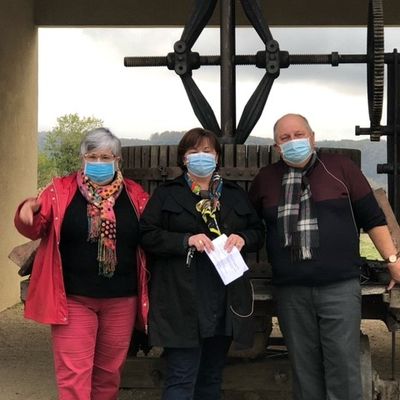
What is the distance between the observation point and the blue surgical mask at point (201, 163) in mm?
3116

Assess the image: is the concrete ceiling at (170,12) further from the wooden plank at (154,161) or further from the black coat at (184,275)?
the black coat at (184,275)

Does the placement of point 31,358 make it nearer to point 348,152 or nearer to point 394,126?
point 348,152

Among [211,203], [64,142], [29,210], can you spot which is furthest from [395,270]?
[64,142]

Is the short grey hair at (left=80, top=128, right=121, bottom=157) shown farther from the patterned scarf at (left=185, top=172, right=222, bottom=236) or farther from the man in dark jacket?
the man in dark jacket

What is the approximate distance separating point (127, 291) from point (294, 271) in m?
0.77

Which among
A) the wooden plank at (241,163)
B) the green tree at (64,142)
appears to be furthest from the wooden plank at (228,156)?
the green tree at (64,142)

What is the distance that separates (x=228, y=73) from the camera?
4477mm

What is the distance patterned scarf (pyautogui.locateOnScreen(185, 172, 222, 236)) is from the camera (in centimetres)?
310

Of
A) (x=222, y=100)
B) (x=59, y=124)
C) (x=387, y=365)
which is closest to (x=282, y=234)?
(x=222, y=100)

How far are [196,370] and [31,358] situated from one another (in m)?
3.18

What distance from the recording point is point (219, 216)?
123 inches

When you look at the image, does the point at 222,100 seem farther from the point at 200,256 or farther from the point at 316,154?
the point at 200,256

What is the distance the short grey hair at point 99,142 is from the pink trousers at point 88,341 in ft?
2.24

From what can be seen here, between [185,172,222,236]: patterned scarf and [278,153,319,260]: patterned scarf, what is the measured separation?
29 cm
